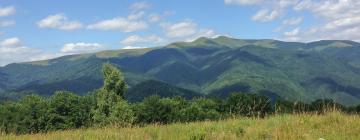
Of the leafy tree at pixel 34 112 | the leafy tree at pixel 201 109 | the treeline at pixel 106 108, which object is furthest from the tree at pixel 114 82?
the leafy tree at pixel 34 112

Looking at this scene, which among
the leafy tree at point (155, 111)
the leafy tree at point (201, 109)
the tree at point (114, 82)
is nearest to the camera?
the tree at point (114, 82)

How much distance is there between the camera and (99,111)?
231 feet

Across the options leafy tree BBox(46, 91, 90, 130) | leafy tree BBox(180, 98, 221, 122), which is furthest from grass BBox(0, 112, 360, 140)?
leafy tree BBox(46, 91, 90, 130)

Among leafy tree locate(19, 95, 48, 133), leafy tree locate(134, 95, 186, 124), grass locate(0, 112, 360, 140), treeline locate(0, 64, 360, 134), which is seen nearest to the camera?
grass locate(0, 112, 360, 140)

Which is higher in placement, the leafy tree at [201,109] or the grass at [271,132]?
the grass at [271,132]

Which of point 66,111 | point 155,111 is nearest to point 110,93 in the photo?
point 155,111

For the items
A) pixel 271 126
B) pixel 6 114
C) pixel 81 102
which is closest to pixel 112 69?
pixel 81 102

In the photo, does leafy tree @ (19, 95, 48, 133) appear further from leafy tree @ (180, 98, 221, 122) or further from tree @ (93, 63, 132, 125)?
leafy tree @ (180, 98, 221, 122)

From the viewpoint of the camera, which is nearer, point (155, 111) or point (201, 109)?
point (155, 111)

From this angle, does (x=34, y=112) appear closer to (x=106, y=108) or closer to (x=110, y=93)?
(x=106, y=108)

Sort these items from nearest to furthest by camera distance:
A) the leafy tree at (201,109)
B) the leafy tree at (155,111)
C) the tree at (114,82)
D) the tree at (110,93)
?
the tree at (110,93), the tree at (114,82), the leafy tree at (155,111), the leafy tree at (201,109)

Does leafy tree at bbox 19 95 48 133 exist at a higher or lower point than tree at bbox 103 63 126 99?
lower

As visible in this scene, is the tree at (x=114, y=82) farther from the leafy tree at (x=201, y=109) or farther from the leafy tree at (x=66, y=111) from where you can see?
the leafy tree at (x=66, y=111)

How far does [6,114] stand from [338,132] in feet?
326
